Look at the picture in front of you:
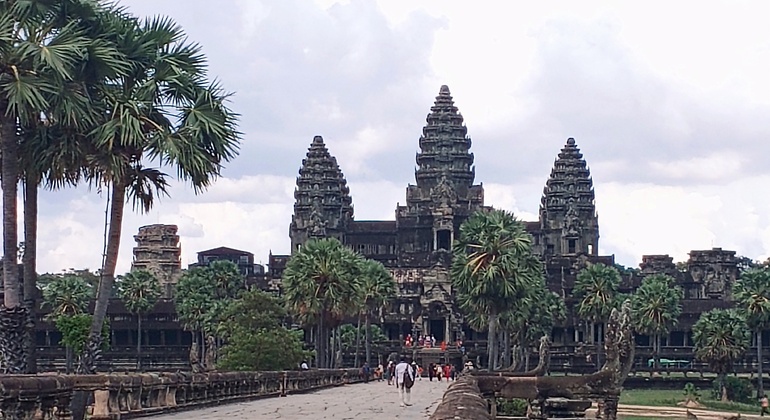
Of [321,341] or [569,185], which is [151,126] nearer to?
[321,341]

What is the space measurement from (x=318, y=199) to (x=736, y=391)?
260 feet

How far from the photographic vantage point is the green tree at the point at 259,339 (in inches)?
2496

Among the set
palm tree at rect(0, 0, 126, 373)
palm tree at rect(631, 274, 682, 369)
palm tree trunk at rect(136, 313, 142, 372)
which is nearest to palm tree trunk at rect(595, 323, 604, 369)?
palm tree at rect(631, 274, 682, 369)

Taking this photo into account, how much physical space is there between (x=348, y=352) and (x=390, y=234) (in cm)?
5138

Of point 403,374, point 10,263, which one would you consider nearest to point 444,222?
point 403,374

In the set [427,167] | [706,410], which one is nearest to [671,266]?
[427,167]

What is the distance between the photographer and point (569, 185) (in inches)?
5886

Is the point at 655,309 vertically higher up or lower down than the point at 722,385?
higher up

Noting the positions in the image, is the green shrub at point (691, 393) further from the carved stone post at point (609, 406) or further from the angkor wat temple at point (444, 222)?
the carved stone post at point (609, 406)

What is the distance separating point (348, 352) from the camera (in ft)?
317

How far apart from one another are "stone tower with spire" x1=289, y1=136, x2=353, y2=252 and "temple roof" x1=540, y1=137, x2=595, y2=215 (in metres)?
25.7

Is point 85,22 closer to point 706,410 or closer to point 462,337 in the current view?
point 706,410

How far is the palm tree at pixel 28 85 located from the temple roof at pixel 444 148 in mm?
114162

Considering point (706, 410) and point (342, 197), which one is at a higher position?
point (342, 197)
